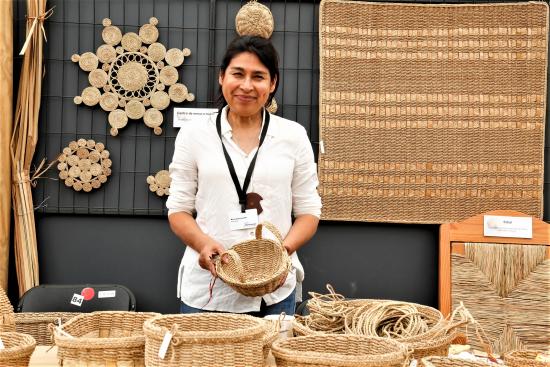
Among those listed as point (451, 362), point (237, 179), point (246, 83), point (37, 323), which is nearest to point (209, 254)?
point (237, 179)

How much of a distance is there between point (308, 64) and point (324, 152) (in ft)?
1.67

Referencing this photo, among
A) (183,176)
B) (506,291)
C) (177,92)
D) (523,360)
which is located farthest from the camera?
(177,92)

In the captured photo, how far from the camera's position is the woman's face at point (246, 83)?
2631 millimetres

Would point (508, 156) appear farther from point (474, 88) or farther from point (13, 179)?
point (13, 179)

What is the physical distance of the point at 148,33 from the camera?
4090 mm

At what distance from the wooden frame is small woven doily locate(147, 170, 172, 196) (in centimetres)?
150

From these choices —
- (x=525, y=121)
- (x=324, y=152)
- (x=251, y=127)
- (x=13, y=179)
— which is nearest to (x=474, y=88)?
(x=525, y=121)

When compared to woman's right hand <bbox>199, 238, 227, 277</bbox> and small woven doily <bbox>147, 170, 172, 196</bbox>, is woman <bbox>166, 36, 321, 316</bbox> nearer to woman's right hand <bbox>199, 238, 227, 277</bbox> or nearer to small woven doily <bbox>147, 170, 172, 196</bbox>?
woman's right hand <bbox>199, 238, 227, 277</bbox>

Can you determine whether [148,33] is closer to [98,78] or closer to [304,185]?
[98,78]

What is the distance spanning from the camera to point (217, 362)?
168 centimetres

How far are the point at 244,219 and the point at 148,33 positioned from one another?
1.81 m

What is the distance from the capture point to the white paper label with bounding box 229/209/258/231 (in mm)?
2654

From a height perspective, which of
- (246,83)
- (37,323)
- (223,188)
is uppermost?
(246,83)

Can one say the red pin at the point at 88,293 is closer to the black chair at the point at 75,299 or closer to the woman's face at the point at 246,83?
the black chair at the point at 75,299
